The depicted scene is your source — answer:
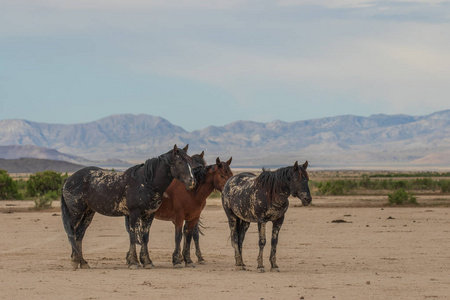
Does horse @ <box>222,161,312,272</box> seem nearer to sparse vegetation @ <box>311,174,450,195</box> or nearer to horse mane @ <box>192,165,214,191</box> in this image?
horse mane @ <box>192,165,214,191</box>

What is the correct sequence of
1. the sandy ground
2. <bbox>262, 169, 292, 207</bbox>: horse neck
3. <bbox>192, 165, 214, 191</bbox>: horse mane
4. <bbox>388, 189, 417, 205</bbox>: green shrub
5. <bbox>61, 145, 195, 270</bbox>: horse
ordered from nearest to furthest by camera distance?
1. the sandy ground
2. <bbox>262, 169, 292, 207</bbox>: horse neck
3. <bbox>61, 145, 195, 270</bbox>: horse
4. <bbox>192, 165, 214, 191</bbox>: horse mane
5. <bbox>388, 189, 417, 205</bbox>: green shrub

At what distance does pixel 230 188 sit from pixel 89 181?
2.71 metres

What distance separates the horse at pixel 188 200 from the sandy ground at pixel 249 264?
2.05ft

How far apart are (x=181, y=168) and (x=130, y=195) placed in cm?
111

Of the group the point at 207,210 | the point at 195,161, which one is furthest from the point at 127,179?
the point at 207,210

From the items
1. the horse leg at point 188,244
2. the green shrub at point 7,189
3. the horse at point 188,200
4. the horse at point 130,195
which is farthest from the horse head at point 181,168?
the green shrub at point 7,189

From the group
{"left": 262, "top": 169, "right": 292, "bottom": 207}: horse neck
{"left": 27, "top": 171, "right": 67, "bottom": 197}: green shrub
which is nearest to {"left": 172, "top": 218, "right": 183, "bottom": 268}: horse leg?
{"left": 262, "top": 169, "right": 292, "bottom": 207}: horse neck

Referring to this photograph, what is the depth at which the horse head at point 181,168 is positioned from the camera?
1353cm

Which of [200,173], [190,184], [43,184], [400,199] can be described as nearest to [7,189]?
[43,184]

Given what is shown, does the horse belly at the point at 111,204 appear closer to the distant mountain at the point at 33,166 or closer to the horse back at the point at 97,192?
the horse back at the point at 97,192

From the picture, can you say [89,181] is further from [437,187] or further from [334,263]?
[437,187]

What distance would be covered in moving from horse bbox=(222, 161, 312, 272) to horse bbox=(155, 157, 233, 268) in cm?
39

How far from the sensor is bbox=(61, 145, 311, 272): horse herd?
1360 cm

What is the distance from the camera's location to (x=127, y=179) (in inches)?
555
